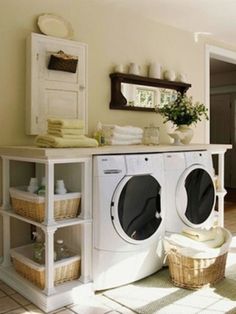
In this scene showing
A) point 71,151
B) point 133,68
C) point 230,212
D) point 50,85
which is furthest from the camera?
point 230,212

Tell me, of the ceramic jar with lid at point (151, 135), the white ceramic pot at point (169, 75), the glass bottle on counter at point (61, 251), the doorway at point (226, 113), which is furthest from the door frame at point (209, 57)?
the glass bottle on counter at point (61, 251)

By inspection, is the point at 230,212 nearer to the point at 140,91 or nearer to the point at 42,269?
the point at 140,91

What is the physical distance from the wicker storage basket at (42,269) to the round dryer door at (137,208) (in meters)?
0.37

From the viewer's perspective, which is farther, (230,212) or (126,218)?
(230,212)

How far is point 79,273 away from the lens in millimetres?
2381

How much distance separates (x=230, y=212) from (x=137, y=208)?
273cm

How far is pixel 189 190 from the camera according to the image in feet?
9.33

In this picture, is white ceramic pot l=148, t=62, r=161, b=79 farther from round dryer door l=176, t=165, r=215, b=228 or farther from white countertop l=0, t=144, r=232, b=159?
round dryer door l=176, t=165, r=215, b=228

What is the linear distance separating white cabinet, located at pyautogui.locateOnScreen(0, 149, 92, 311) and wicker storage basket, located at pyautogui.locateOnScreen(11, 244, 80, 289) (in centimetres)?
2

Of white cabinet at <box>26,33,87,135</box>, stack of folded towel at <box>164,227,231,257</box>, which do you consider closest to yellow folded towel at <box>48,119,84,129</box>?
white cabinet at <box>26,33,87,135</box>

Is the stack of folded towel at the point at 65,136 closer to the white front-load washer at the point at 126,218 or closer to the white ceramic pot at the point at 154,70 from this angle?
the white front-load washer at the point at 126,218

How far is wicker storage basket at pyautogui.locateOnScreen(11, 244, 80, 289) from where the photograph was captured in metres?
2.23

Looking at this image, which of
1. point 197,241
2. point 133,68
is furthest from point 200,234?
point 133,68

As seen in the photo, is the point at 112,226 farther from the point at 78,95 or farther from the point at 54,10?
the point at 54,10
